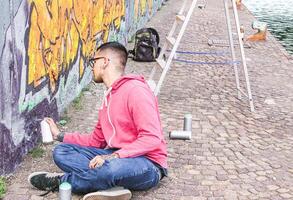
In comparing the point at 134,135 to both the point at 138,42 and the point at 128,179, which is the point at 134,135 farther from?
the point at 138,42

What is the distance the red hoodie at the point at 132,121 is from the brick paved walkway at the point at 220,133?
537 millimetres

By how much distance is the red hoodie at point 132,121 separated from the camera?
12.9 feet

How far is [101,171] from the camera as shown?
392 cm

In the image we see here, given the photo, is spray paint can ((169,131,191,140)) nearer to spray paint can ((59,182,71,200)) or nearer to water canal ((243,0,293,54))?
spray paint can ((59,182,71,200))

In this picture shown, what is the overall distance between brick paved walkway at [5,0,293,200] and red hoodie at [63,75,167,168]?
54 centimetres

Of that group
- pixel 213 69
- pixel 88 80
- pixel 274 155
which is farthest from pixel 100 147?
pixel 213 69

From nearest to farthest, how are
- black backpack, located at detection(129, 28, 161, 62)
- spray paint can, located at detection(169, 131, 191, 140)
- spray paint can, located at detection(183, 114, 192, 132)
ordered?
spray paint can, located at detection(169, 131, 191, 140) < spray paint can, located at detection(183, 114, 192, 132) < black backpack, located at detection(129, 28, 161, 62)

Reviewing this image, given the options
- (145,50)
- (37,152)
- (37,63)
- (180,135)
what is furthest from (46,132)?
(145,50)

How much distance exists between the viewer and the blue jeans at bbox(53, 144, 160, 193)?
3.93 m

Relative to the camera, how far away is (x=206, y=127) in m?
6.51

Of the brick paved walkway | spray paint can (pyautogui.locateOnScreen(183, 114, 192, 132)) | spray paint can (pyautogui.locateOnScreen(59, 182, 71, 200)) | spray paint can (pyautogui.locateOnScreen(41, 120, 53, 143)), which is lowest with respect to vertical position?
the brick paved walkway

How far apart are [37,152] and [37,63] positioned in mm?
911

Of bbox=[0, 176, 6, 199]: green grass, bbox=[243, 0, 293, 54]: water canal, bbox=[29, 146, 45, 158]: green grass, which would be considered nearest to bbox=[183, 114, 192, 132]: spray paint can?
bbox=[29, 146, 45, 158]: green grass

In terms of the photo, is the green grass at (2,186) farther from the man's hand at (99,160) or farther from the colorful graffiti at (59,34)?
the colorful graffiti at (59,34)
